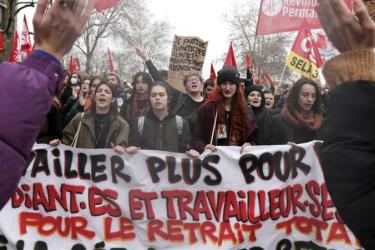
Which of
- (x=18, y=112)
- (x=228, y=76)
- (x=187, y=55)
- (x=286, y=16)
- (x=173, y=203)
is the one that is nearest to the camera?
(x=18, y=112)

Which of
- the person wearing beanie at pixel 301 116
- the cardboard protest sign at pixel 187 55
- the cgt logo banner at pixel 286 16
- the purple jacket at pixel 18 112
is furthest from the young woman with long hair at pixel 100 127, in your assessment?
the purple jacket at pixel 18 112

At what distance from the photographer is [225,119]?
16.3 ft

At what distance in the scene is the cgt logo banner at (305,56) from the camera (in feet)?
25.6

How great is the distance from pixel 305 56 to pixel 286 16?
1.83 meters

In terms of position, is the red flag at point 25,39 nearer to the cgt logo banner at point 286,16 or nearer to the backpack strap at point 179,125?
the cgt logo banner at point 286,16

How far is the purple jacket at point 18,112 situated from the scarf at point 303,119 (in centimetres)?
420

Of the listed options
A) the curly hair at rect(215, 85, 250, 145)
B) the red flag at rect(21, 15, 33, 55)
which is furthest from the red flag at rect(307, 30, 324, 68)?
the red flag at rect(21, 15, 33, 55)

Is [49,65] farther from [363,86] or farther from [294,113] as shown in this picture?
[294,113]

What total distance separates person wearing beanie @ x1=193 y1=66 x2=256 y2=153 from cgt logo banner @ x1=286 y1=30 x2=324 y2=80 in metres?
3.11

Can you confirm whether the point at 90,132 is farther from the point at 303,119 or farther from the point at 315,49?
the point at 315,49

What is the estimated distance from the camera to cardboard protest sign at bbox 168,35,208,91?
7.68 metres

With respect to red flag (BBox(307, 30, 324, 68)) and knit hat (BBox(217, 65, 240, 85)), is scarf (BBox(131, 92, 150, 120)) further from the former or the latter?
red flag (BBox(307, 30, 324, 68))

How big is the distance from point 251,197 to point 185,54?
12.9 ft

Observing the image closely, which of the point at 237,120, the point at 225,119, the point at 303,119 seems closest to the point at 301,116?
the point at 303,119
